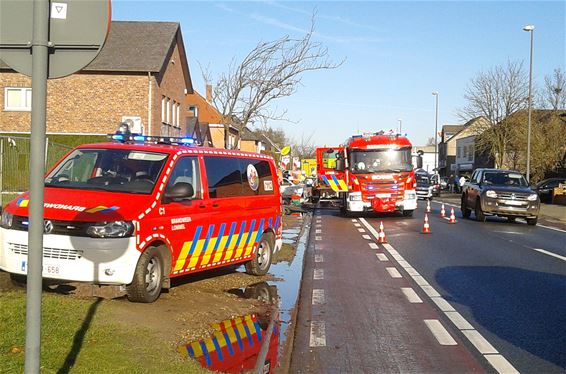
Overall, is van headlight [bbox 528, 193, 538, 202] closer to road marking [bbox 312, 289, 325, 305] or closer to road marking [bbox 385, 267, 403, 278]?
road marking [bbox 385, 267, 403, 278]

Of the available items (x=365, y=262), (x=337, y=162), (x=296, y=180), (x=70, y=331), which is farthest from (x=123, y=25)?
(x=70, y=331)

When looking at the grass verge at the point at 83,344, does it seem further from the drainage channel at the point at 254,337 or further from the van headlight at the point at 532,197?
→ the van headlight at the point at 532,197

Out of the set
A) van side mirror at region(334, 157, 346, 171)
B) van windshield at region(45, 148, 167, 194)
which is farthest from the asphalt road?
van side mirror at region(334, 157, 346, 171)

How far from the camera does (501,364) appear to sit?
5.85 metres

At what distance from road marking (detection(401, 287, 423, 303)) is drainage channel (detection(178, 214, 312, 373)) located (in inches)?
61.3

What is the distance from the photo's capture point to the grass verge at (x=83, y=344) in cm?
502

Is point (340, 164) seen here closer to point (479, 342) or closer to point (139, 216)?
point (139, 216)

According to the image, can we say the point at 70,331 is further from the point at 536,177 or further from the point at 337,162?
the point at 536,177

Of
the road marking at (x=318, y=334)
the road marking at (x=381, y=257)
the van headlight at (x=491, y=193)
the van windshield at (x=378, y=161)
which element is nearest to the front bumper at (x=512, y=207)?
the van headlight at (x=491, y=193)

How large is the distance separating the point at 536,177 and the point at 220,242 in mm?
42755

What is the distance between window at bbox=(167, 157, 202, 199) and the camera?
8.30m

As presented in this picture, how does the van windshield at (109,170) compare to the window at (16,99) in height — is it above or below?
below

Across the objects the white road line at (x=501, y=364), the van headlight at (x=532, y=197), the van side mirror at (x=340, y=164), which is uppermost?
the van side mirror at (x=340, y=164)

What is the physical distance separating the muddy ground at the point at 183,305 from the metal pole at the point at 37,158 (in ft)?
9.75
